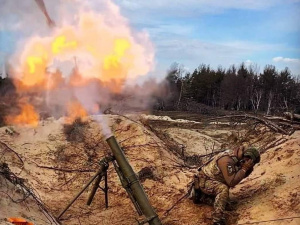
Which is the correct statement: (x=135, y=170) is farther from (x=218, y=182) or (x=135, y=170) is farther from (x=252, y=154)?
(x=252, y=154)

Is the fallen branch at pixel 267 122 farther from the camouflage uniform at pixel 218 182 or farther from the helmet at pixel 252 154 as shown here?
the helmet at pixel 252 154

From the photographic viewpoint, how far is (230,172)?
782 centimetres

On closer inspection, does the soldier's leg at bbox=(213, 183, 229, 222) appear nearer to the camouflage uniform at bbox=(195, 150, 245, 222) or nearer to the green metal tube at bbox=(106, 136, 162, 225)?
the camouflage uniform at bbox=(195, 150, 245, 222)

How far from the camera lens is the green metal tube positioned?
7.28 meters

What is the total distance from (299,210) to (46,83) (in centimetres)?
1768

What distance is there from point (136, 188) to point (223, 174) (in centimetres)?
178

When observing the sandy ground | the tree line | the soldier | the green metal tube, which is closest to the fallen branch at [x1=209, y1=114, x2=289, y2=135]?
the sandy ground

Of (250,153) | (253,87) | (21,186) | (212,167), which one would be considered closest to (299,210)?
(250,153)

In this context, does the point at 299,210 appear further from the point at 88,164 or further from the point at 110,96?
the point at 110,96

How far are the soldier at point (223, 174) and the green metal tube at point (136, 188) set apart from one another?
1188mm

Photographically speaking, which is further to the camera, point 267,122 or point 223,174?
point 267,122

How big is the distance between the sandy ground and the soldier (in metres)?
0.41

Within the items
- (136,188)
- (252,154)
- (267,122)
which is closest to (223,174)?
(252,154)

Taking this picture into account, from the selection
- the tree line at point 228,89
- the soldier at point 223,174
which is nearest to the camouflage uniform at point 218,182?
the soldier at point 223,174
